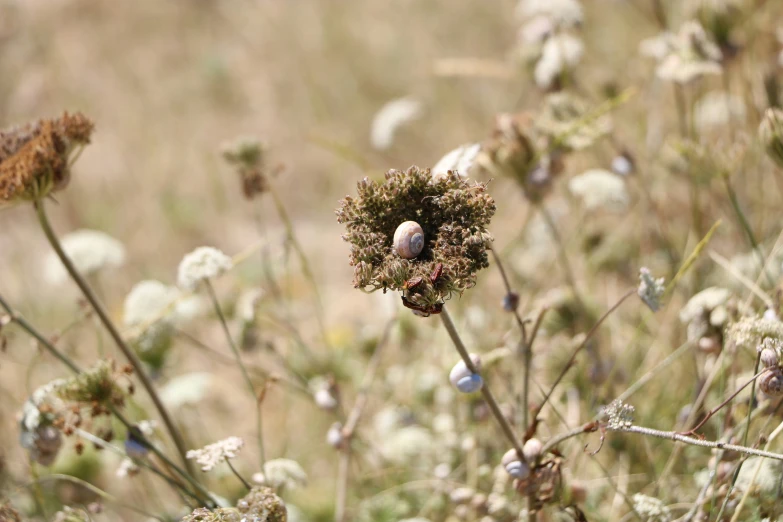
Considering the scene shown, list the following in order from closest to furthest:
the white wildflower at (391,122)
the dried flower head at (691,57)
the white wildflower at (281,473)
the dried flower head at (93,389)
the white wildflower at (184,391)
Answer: the dried flower head at (93,389) → the white wildflower at (281,473) → the dried flower head at (691,57) → the white wildflower at (184,391) → the white wildflower at (391,122)

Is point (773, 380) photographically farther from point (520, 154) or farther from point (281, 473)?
point (281, 473)

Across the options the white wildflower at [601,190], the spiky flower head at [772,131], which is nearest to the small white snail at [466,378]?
the spiky flower head at [772,131]

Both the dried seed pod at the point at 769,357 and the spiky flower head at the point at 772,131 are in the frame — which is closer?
the dried seed pod at the point at 769,357

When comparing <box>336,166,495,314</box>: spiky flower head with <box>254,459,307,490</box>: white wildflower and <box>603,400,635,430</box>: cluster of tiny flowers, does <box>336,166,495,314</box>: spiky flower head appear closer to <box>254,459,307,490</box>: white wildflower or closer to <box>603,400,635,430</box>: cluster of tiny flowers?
<box>603,400,635,430</box>: cluster of tiny flowers

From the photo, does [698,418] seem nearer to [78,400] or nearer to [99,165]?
[78,400]

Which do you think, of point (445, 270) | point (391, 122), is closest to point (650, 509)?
point (445, 270)

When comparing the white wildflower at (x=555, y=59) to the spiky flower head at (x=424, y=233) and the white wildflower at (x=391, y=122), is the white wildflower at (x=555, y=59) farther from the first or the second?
the spiky flower head at (x=424, y=233)
